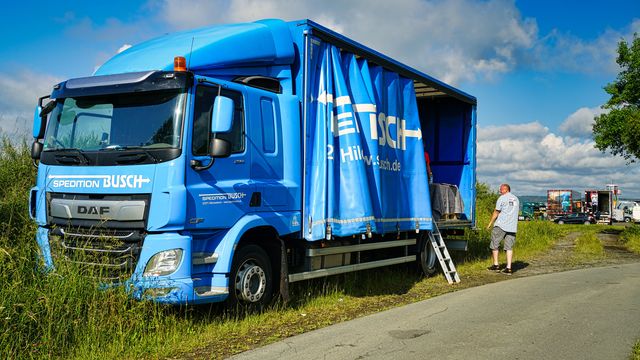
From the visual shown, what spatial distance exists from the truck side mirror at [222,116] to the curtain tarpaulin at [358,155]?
173cm

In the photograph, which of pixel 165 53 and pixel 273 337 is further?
pixel 165 53

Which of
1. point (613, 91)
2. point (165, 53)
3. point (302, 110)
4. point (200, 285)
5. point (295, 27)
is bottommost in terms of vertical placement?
point (200, 285)

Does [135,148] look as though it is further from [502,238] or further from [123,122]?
[502,238]

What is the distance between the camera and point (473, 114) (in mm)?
12914

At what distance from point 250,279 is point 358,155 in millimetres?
2428

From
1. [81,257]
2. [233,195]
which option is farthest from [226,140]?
[81,257]


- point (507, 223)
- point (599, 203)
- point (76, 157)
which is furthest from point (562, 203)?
point (76, 157)

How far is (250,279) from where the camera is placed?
6.84 metres

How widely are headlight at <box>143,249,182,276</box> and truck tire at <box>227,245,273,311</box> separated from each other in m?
0.86

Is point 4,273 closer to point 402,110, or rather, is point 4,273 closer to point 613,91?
point 402,110

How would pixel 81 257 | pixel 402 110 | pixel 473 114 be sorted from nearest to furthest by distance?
pixel 81 257
pixel 402 110
pixel 473 114

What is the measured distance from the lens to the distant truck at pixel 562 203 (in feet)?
176

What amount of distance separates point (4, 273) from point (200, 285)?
6.29 ft

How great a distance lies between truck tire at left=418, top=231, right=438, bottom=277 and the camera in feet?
36.1
